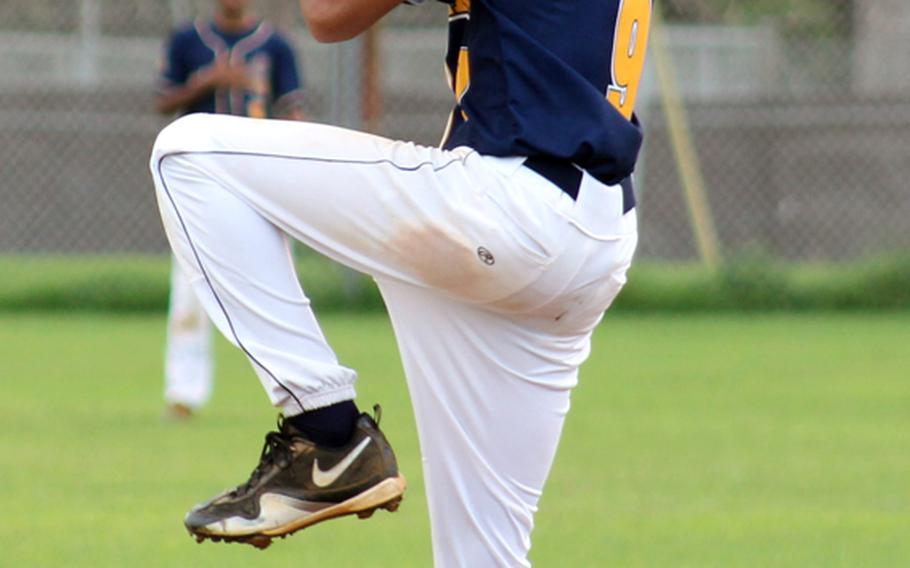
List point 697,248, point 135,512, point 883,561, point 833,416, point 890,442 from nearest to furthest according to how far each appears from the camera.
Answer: point 883,561 < point 135,512 < point 890,442 < point 833,416 < point 697,248

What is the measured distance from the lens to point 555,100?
12.9ft

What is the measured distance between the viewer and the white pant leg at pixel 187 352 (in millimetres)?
9375

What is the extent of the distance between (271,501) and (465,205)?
78cm

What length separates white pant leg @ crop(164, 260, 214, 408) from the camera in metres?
9.38

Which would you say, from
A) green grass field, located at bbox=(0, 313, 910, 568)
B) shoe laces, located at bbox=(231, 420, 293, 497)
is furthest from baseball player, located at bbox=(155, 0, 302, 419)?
shoe laces, located at bbox=(231, 420, 293, 497)

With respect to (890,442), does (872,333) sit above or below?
below

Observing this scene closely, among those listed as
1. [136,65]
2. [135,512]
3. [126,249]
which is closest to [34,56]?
[136,65]

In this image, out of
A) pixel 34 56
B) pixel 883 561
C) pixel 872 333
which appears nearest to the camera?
pixel 883 561

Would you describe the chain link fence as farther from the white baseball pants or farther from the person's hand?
the white baseball pants

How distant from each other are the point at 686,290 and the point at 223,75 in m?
6.53

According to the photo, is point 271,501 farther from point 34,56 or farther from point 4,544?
point 34,56

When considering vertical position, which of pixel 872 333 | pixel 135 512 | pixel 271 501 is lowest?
pixel 872 333

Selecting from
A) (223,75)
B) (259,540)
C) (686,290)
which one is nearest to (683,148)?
(686,290)

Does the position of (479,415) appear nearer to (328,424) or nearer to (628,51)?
(328,424)
